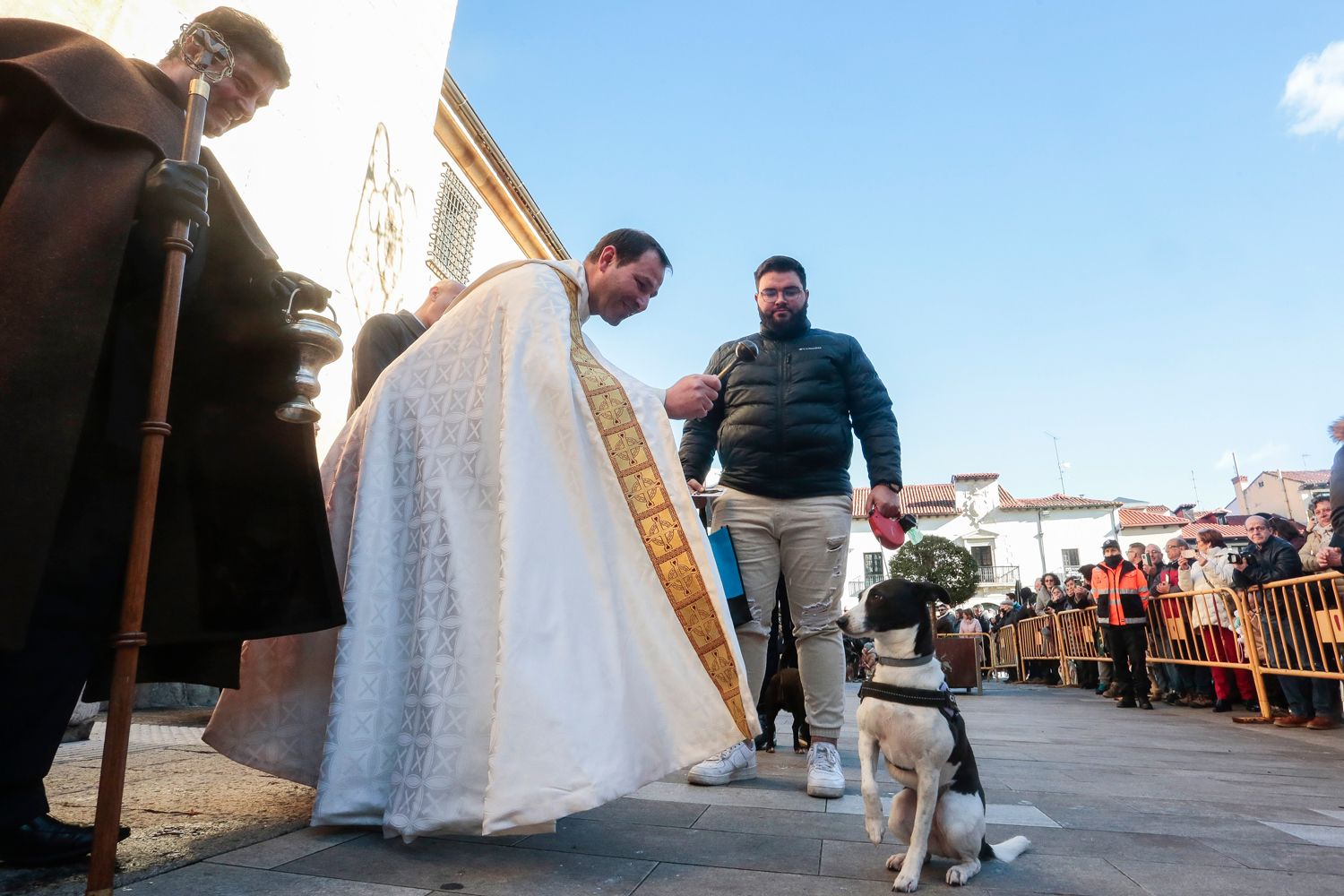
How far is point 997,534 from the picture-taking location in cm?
4831

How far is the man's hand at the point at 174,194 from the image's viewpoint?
1642mm

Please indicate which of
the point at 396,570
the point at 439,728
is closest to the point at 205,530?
the point at 396,570

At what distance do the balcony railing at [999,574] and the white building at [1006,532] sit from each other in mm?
53

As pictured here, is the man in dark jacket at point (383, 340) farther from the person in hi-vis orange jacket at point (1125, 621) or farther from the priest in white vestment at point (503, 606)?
the person in hi-vis orange jacket at point (1125, 621)

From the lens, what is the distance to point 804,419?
3.55 metres

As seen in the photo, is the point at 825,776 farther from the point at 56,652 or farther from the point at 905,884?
the point at 56,652

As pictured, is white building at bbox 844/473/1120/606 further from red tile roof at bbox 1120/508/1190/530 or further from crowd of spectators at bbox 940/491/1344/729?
crowd of spectators at bbox 940/491/1344/729

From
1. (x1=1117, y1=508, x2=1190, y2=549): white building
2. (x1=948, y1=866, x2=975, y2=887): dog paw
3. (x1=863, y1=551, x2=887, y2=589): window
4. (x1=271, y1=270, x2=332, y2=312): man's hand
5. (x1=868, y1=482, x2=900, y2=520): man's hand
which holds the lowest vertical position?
(x1=948, y1=866, x2=975, y2=887): dog paw

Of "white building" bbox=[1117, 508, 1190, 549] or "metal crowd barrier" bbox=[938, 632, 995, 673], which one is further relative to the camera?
"white building" bbox=[1117, 508, 1190, 549]

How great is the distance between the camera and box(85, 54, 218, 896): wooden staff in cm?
139

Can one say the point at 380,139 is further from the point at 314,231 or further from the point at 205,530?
A: the point at 205,530

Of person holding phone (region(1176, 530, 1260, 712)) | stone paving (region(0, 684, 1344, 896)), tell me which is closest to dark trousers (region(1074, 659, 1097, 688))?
person holding phone (region(1176, 530, 1260, 712))

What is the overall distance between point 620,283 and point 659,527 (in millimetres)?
918

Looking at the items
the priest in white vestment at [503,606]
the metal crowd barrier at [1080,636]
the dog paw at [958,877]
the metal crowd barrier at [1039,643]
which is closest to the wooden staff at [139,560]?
the priest in white vestment at [503,606]
